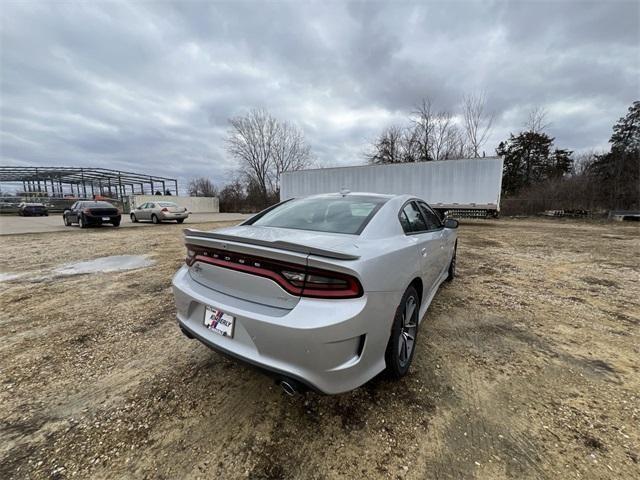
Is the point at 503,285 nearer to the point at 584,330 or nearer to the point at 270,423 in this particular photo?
the point at 584,330

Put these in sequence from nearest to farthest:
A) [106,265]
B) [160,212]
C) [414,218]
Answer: [414,218] → [106,265] → [160,212]

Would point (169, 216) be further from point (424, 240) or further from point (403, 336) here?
point (403, 336)

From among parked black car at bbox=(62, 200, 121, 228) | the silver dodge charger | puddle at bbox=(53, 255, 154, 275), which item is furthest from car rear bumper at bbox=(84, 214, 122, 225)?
the silver dodge charger

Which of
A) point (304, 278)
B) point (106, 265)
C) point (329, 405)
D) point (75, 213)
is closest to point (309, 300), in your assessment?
point (304, 278)

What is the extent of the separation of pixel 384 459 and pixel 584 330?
285 centimetres

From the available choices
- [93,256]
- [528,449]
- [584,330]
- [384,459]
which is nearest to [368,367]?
[384,459]

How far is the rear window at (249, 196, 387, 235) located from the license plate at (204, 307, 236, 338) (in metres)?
0.94

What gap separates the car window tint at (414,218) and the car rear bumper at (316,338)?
1169 millimetres

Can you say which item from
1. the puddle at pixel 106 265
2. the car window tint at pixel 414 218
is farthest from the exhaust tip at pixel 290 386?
the puddle at pixel 106 265

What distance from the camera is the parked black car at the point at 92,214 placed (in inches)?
543

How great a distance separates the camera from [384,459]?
1.57m

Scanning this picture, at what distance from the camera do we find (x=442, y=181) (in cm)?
1470

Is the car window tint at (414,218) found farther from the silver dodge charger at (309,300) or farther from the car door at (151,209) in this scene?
the car door at (151,209)

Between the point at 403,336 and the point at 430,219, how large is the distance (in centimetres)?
180
